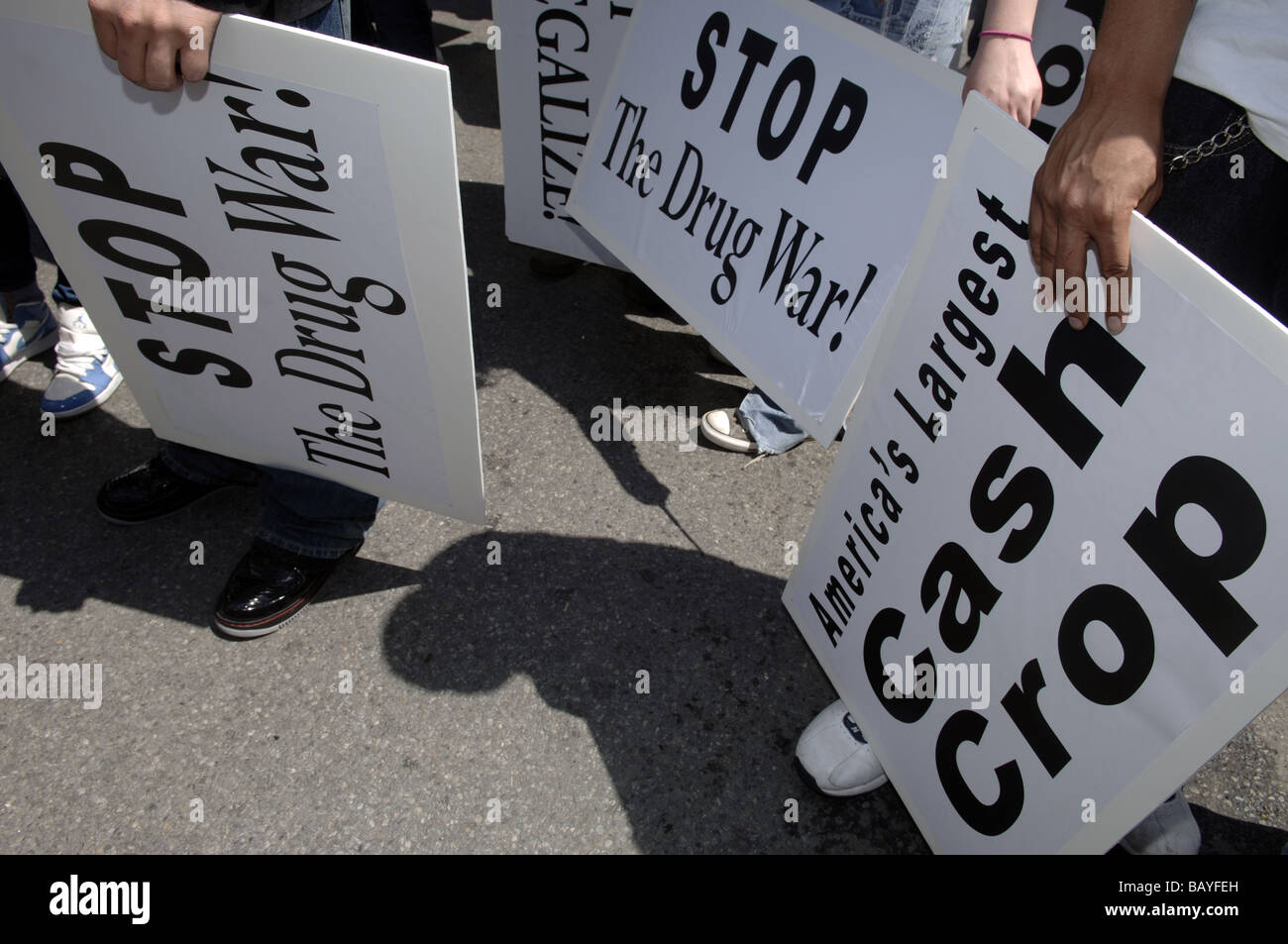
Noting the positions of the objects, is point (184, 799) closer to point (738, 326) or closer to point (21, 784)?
point (21, 784)

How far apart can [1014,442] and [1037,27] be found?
1622 millimetres

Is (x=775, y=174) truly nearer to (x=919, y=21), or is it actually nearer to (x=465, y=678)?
(x=919, y=21)

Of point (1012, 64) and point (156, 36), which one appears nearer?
point (156, 36)

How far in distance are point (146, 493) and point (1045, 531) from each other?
2.22m

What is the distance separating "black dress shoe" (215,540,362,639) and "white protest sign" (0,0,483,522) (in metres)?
0.26

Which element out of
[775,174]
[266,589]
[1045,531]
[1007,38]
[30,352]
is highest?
[1007,38]

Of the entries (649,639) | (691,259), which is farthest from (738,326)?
(649,639)

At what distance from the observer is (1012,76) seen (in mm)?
1570

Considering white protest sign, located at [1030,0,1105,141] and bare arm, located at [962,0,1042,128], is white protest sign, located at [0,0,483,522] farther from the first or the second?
white protest sign, located at [1030,0,1105,141]

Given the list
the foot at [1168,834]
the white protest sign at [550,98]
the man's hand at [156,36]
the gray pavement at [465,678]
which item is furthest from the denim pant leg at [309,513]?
the foot at [1168,834]

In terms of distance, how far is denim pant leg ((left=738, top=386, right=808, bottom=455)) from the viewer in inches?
104

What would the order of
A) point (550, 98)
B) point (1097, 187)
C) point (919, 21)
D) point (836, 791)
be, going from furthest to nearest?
point (550, 98), point (919, 21), point (836, 791), point (1097, 187)

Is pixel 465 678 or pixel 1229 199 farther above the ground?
pixel 1229 199

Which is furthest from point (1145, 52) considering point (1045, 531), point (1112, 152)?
point (1045, 531)
